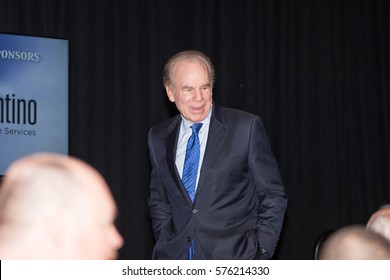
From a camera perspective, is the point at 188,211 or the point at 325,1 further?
the point at 325,1

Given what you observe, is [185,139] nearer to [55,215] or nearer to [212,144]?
[212,144]

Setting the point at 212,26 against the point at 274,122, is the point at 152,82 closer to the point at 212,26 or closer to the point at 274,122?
the point at 212,26

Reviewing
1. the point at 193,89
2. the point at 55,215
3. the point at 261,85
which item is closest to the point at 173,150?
the point at 193,89

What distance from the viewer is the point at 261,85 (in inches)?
272

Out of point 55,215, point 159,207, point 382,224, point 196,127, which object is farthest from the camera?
point 159,207

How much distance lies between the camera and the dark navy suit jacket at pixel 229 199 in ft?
9.82

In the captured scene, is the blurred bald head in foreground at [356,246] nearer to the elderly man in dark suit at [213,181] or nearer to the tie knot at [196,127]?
the elderly man in dark suit at [213,181]

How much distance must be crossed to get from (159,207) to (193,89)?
1.99 ft

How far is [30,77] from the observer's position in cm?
562

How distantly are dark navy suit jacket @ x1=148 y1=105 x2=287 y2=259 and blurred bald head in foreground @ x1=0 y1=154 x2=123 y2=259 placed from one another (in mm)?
2007

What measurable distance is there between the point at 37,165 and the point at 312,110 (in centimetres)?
635

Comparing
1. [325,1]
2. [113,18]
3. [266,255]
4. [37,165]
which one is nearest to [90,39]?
[113,18]

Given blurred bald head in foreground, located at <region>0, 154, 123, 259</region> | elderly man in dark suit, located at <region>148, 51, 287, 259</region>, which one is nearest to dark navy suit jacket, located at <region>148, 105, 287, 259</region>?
elderly man in dark suit, located at <region>148, 51, 287, 259</region>

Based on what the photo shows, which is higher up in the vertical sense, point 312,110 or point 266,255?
point 312,110
